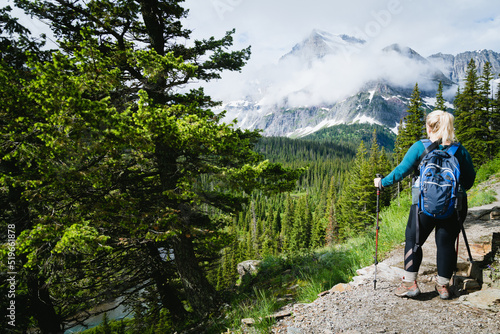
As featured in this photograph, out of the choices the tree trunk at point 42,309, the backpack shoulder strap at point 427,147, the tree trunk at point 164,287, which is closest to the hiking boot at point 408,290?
the backpack shoulder strap at point 427,147

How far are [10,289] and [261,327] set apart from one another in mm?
6409

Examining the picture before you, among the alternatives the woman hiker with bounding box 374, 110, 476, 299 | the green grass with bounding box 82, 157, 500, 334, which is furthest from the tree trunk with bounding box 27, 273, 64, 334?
the woman hiker with bounding box 374, 110, 476, 299

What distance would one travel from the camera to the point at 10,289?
565cm

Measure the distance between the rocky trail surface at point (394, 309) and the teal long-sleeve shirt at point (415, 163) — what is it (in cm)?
141

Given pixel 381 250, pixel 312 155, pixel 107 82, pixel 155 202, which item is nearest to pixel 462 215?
pixel 381 250

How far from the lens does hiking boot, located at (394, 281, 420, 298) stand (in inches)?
126

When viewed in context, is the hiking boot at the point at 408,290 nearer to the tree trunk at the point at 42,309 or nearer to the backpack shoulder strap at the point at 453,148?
the backpack shoulder strap at the point at 453,148

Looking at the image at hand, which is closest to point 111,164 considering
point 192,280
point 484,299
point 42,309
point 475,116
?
point 192,280

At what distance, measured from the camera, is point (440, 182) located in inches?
112

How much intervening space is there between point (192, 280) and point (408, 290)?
16.0 feet

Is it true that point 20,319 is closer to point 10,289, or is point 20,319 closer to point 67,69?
point 10,289

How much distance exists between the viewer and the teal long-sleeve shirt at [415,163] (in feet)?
9.64

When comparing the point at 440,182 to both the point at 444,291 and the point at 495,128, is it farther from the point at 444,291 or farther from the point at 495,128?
the point at 495,128

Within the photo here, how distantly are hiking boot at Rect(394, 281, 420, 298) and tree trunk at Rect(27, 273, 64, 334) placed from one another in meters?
8.14
